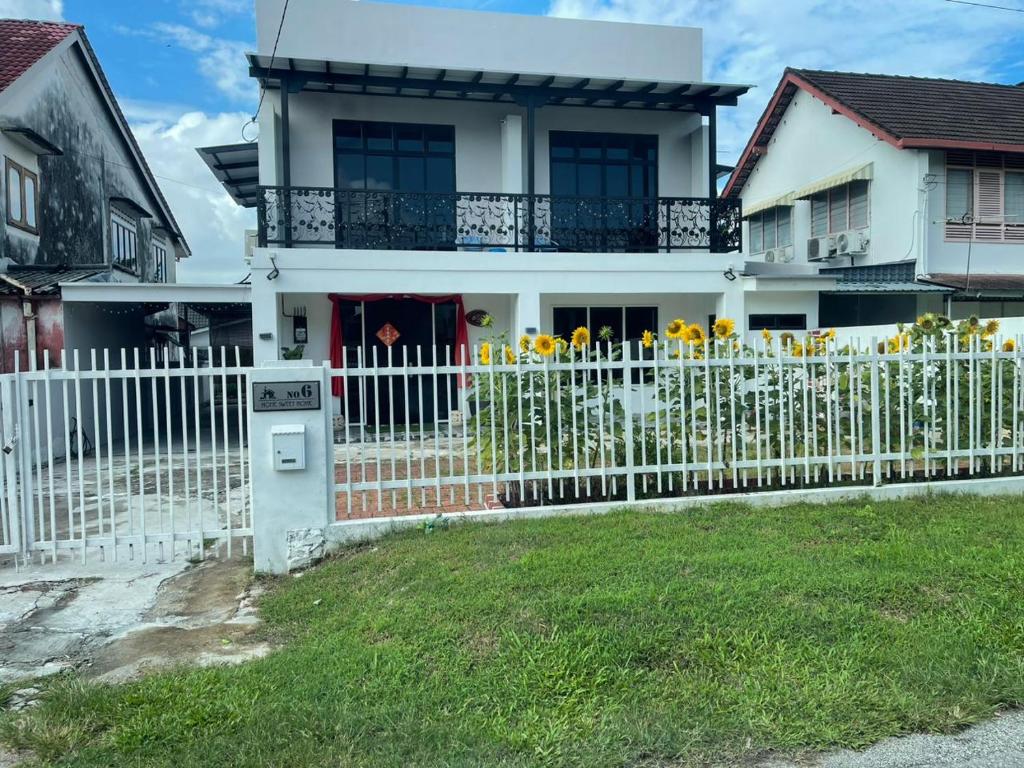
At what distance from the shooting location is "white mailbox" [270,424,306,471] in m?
5.53

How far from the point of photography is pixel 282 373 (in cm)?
561

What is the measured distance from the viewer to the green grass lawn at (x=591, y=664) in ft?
10.1

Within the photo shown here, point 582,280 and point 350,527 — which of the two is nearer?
point 350,527

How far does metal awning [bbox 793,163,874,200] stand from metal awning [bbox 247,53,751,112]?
13.3ft

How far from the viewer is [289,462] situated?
5.55 metres

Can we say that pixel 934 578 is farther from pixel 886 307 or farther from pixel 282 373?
pixel 886 307

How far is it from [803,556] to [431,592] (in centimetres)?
240

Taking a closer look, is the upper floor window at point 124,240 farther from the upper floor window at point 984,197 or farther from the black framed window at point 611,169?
the upper floor window at point 984,197

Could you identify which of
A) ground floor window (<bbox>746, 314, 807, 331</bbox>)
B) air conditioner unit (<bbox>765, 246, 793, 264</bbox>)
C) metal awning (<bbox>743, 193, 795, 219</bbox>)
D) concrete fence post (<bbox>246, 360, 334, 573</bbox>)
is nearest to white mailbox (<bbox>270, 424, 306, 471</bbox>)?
concrete fence post (<bbox>246, 360, 334, 573</bbox>)

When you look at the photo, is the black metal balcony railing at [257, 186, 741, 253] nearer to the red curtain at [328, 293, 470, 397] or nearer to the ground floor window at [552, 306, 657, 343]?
the red curtain at [328, 293, 470, 397]

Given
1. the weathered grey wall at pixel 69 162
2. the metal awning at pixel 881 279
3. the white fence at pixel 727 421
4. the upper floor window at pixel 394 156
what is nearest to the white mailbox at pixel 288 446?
the white fence at pixel 727 421

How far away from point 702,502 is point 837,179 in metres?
13.5

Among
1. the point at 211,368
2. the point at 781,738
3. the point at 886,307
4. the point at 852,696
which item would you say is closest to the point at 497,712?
the point at 781,738

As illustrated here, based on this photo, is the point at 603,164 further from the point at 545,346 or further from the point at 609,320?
the point at 545,346
